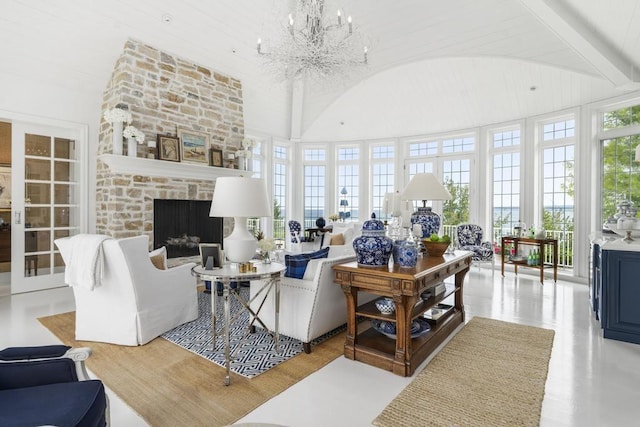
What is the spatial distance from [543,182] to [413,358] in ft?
17.7

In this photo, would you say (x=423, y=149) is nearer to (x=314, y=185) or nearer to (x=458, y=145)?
(x=458, y=145)

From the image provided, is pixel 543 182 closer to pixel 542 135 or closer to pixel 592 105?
pixel 542 135

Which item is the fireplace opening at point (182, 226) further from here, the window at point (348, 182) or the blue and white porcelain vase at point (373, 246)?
the blue and white porcelain vase at point (373, 246)

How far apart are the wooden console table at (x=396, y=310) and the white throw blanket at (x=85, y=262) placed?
6.99ft

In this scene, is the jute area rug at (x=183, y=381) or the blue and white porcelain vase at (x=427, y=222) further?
the blue and white porcelain vase at (x=427, y=222)

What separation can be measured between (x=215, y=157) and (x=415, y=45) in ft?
12.7

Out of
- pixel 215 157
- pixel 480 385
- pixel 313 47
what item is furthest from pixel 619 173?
pixel 215 157

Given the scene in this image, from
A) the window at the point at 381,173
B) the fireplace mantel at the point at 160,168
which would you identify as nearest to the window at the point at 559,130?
the window at the point at 381,173

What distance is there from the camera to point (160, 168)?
541 cm

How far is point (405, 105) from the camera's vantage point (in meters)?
7.39

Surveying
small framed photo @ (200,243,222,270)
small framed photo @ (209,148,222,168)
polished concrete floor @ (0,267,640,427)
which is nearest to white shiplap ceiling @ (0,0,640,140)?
small framed photo @ (209,148,222,168)

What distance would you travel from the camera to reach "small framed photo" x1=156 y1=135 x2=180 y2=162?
5.41 meters

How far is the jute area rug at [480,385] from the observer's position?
2123 millimetres

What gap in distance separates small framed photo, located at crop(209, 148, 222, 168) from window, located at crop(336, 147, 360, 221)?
3658 mm
